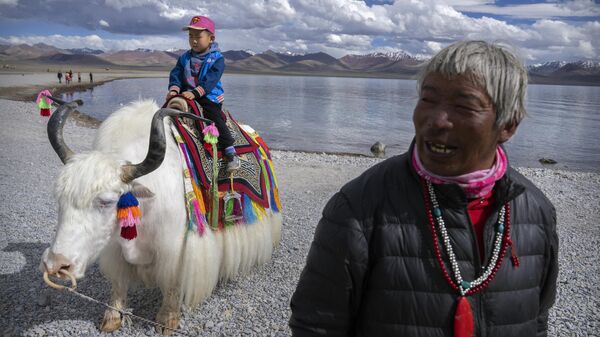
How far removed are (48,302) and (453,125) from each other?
3.35 metres

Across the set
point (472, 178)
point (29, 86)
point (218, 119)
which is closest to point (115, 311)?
point (218, 119)

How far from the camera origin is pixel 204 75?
3697mm

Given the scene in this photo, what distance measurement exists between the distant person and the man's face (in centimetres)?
260

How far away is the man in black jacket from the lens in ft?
3.66

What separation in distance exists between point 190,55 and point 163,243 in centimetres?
174

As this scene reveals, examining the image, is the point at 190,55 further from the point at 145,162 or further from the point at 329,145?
the point at 329,145

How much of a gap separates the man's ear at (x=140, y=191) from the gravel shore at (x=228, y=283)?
3.52 ft

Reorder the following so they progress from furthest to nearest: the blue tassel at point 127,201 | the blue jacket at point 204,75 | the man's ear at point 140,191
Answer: the blue jacket at point 204,75, the man's ear at point 140,191, the blue tassel at point 127,201

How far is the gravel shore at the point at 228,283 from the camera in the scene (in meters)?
3.18

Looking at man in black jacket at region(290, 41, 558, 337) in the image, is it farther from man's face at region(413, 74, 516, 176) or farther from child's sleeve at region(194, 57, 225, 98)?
child's sleeve at region(194, 57, 225, 98)

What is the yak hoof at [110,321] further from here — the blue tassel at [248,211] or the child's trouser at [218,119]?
the child's trouser at [218,119]

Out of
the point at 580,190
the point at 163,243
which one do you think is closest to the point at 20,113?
the point at 163,243

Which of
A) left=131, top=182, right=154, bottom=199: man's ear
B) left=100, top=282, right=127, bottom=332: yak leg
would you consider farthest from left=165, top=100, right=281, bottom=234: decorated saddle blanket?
left=100, top=282, right=127, bottom=332: yak leg

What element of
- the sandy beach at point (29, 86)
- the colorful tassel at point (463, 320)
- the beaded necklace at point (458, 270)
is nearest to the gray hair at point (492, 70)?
the beaded necklace at point (458, 270)
